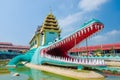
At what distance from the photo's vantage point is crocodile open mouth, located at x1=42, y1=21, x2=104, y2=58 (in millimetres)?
20531

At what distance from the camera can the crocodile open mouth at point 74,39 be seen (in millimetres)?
20531

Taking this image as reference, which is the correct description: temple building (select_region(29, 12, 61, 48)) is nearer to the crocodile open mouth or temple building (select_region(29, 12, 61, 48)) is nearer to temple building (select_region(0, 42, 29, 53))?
the crocodile open mouth

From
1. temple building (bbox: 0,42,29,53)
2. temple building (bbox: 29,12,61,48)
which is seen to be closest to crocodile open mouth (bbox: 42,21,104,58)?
temple building (bbox: 29,12,61,48)

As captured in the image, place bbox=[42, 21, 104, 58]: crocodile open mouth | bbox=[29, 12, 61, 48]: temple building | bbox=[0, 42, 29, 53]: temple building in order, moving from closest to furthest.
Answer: bbox=[42, 21, 104, 58]: crocodile open mouth, bbox=[29, 12, 61, 48]: temple building, bbox=[0, 42, 29, 53]: temple building

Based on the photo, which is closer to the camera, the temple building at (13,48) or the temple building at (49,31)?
the temple building at (49,31)

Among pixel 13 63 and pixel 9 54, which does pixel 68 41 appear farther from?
pixel 9 54

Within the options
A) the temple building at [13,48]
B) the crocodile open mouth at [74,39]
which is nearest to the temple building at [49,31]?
the crocodile open mouth at [74,39]

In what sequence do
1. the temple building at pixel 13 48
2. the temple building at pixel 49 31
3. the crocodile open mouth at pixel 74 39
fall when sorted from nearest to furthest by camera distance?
the crocodile open mouth at pixel 74 39
the temple building at pixel 49 31
the temple building at pixel 13 48

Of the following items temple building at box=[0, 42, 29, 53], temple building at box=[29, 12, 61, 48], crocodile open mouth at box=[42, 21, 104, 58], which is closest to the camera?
crocodile open mouth at box=[42, 21, 104, 58]

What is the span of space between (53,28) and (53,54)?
21.9 ft

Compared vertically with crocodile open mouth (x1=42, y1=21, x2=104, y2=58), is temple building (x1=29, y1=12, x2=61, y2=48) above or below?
above

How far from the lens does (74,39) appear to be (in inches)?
923

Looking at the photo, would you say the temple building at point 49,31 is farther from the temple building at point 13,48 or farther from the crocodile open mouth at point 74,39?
the temple building at point 13,48

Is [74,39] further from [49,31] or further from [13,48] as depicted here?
[13,48]
